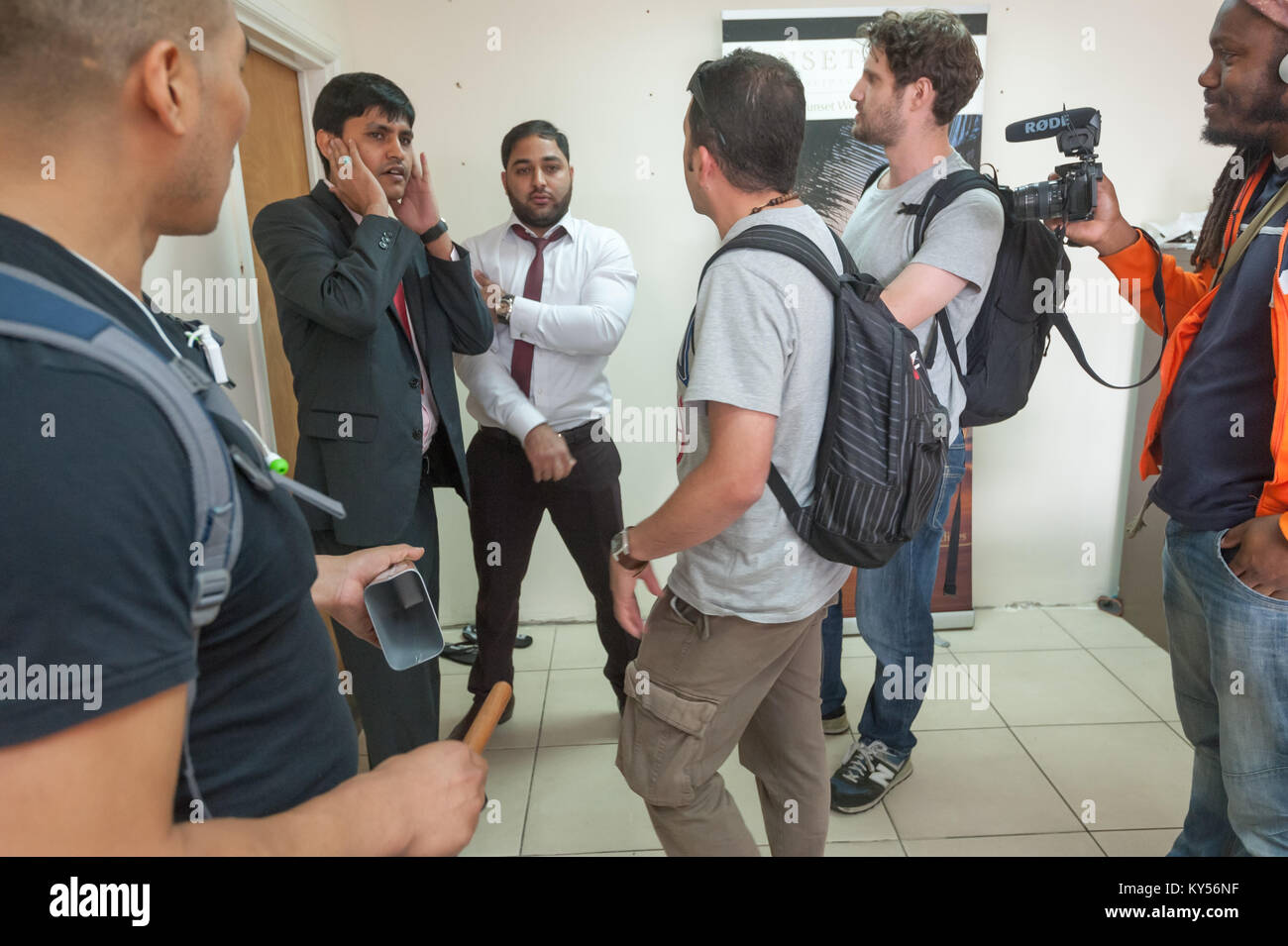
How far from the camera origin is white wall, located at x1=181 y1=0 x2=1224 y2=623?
291 cm

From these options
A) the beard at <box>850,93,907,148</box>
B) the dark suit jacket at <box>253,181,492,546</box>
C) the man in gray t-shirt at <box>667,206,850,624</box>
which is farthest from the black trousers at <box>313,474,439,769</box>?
the beard at <box>850,93,907,148</box>

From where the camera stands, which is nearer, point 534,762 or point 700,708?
point 700,708

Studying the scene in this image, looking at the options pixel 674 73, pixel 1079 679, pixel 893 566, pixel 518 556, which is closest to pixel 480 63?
pixel 674 73

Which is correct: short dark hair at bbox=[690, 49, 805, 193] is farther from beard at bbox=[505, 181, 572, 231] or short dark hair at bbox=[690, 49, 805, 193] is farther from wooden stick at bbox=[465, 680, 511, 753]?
beard at bbox=[505, 181, 572, 231]

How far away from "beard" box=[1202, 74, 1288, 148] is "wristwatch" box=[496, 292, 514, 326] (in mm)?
1714

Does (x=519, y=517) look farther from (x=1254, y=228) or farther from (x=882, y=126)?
(x=1254, y=228)

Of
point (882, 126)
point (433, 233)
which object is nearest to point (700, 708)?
point (433, 233)

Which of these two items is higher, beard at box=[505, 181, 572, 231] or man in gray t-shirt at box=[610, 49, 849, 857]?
beard at box=[505, 181, 572, 231]

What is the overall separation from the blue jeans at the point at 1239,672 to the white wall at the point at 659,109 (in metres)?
1.80

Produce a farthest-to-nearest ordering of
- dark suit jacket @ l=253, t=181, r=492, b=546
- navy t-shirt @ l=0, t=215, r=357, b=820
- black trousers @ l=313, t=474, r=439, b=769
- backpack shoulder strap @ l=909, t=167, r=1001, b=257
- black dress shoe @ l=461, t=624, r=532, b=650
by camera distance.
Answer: black dress shoe @ l=461, t=624, r=532, b=650
black trousers @ l=313, t=474, r=439, b=769
backpack shoulder strap @ l=909, t=167, r=1001, b=257
dark suit jacket @ l=253, t=181, r=492, b=546
navy t-shirt @ l=0, t=215, r=357, b=820

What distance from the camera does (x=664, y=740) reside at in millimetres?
1433

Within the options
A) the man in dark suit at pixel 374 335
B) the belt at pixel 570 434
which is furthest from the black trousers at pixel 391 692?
the belt at pixel 570 434

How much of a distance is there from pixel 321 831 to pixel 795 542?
3.15 feet

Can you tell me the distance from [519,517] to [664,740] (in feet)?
3.90
